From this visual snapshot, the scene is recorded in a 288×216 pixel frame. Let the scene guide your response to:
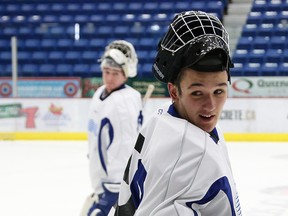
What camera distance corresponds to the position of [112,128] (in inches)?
93.5

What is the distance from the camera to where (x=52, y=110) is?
8.52 metres

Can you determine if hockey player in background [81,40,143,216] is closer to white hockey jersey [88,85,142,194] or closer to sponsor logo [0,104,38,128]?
white hockey jersey [88,85,142,194]

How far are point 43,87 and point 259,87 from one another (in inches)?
142

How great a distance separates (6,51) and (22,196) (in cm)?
814

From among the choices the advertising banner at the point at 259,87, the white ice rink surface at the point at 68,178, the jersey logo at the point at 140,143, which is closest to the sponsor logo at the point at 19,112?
the white ice rink surface at the point at 68,178

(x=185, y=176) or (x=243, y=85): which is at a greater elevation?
(x=185, y=176)

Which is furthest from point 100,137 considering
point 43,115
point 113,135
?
point 43,115

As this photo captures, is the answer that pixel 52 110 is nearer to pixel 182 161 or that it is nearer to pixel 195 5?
pixel 195 5

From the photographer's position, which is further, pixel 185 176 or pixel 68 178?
pixel 68 178

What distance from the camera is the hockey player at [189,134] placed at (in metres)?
0.94

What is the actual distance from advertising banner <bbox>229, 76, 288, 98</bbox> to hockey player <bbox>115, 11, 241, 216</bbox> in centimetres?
739

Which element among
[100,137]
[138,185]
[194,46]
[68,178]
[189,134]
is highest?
[194,46]

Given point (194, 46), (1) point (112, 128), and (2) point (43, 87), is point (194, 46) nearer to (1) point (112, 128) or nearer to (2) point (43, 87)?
(1) point (112, 128)

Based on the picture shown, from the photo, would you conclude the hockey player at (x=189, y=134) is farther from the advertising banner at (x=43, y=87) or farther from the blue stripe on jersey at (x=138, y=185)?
the advertising banner at (x=43, y=87)
